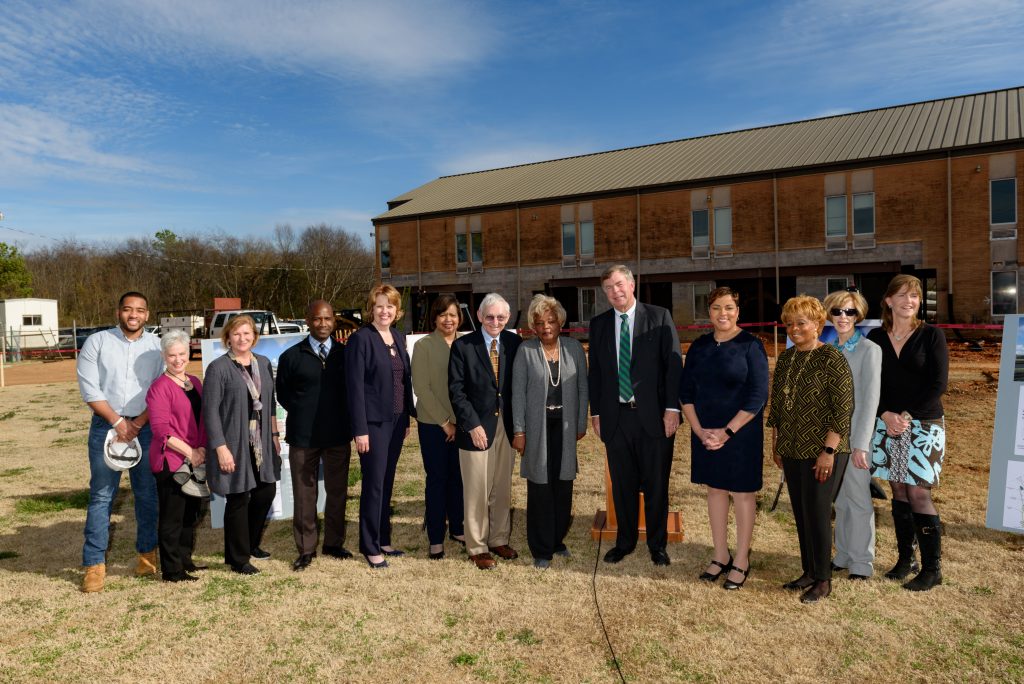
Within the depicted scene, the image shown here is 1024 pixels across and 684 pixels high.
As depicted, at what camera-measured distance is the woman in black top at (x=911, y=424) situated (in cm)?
452

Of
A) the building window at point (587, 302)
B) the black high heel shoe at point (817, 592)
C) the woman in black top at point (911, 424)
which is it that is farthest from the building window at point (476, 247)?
the black high heel shoe at point (817, 592)

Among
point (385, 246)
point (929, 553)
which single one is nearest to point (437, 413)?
point (929, 553)

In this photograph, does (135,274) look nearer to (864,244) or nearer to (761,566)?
(864,244)

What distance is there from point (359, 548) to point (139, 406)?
2.03m

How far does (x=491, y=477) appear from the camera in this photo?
530 centimetres

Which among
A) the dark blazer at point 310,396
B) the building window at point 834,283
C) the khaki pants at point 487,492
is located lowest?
the khaki pants at point 487,492

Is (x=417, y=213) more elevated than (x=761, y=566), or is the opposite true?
(x=417, y=213)

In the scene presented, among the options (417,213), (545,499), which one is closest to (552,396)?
(545,499)

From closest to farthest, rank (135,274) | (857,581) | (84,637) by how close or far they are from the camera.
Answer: (84,637) < (857,581) < (135,274)

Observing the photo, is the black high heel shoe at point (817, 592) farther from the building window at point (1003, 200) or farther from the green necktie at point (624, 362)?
the building window at point (1003, 200)

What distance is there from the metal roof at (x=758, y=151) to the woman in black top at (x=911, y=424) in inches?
996

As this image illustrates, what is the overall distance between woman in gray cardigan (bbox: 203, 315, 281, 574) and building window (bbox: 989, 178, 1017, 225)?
28085 millimetres

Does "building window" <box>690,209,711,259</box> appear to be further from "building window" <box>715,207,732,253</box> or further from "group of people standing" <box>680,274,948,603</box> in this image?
"group of people standing" <box>680,274,948,603</box>

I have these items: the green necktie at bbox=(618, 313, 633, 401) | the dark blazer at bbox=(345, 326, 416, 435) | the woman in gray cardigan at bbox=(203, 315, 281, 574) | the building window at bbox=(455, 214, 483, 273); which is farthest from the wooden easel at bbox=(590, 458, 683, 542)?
the building window at bbox=(455, 214, 483, 273)
